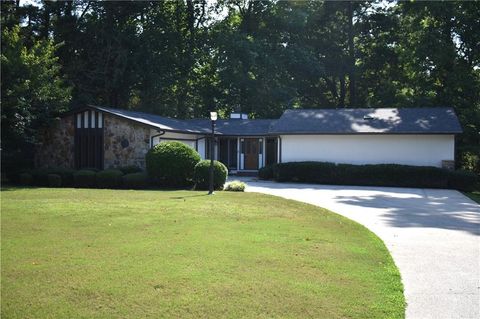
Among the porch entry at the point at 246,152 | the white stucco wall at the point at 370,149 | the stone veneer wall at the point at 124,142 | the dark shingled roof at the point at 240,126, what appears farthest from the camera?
the porch entry at the point at 246,152

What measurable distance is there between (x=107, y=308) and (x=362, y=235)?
5.93m

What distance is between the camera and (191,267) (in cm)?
626

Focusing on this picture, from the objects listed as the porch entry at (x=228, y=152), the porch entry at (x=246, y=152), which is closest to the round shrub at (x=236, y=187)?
the porch entry at (x=246, y=152)

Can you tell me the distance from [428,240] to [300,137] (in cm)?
1822

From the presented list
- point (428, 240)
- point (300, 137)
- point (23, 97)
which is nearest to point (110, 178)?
point (23, 97)

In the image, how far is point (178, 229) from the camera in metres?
9.16

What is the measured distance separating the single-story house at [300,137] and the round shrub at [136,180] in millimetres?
2754

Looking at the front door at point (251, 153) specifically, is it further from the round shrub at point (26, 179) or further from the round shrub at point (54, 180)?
the round shrub at point (26, 179)

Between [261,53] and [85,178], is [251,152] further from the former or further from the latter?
[85,178]

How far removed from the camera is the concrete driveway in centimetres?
535

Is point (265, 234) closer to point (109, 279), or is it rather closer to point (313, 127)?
point (109, 279)

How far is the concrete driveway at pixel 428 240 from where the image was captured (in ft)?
17.6

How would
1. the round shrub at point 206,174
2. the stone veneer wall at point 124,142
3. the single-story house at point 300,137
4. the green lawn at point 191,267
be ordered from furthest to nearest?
the single-story house at point 300,137
the stone veneer wall at point 124,142
the round shrub at point 206,174
the green lawn at point 191,267

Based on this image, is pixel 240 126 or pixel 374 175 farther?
pixel 240 126
